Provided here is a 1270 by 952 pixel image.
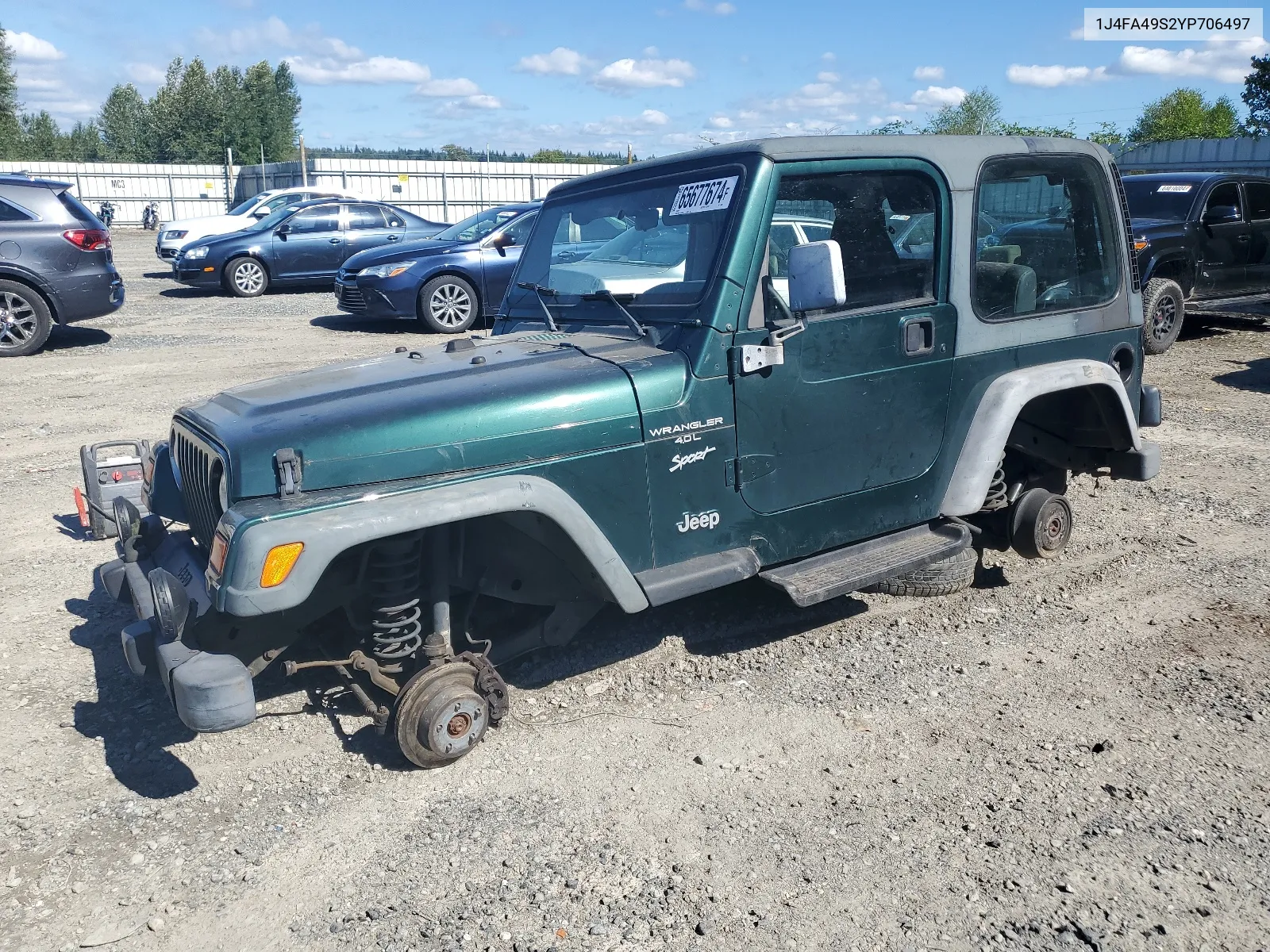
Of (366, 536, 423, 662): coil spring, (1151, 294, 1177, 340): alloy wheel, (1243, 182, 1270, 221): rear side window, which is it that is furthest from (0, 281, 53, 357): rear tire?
(1243, 182, 1270, 221): rear side window

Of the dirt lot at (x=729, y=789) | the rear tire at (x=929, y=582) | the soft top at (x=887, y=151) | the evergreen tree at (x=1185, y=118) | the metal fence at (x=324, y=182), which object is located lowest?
the dirt lot at (x=729, y=789)

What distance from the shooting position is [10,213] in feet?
34.8

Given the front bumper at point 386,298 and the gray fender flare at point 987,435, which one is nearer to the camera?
the gray fender flare at point 987,435

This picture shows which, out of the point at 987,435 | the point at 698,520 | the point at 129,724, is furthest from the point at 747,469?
the point at 129,724

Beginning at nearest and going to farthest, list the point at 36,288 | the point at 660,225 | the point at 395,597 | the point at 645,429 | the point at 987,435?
1. the point at 395,597
2. the point at 645,429
3. the point at 660,225
4. the point at 987,435
5. the point at 36,288

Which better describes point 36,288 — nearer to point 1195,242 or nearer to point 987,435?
point 987,435

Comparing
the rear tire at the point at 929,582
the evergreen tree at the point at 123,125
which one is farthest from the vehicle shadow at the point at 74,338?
the evergreen tree at the point at 123,125

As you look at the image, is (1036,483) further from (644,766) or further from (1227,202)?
(1227,202)

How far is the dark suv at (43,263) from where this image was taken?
10555 mm

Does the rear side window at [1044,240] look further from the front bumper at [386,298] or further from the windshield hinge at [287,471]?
the front bumper at [386,298]

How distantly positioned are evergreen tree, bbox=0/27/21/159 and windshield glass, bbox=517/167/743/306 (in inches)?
2554

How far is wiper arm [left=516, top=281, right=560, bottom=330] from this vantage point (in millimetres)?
4273

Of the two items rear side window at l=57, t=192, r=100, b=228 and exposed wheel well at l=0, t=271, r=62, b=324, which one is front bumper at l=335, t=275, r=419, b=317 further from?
exposed wheel well at l=0, t=271, r=62, b=324

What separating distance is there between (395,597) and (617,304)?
1358mm
